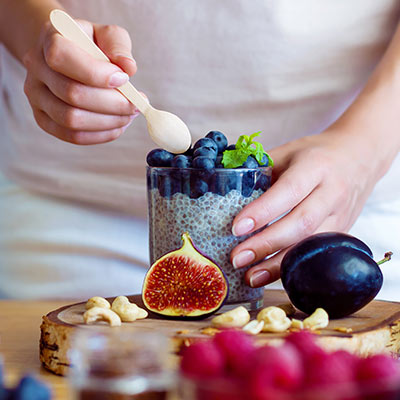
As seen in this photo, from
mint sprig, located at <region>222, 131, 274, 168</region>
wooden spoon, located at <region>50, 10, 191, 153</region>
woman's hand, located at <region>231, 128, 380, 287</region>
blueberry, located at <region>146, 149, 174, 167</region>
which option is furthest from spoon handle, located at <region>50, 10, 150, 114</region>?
woman's hand, located at <region>231, 128, 380, 287</region>

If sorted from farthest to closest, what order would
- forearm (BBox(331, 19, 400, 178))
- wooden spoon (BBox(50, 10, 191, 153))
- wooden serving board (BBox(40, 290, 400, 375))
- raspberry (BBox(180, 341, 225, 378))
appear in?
1. forearm (BBox(331, 19, 400, 178))
2. wooden spoon (BBox(50, 10, 191, 153))
3. wooden serving board (BBox(40, 290, 400, 375))
4. raspberry (BBox(180, 341, 225, 378))

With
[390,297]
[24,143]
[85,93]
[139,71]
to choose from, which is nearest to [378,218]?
[390,297]

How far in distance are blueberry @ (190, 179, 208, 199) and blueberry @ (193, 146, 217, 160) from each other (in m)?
0.05

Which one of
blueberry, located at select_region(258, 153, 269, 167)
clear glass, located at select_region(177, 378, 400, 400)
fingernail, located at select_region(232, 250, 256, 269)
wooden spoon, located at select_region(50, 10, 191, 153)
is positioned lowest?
clear glass, located at select_region(177, 378, 400, 400)

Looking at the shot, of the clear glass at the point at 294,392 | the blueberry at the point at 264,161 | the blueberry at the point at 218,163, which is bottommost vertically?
the clear glass at the point at 294,392

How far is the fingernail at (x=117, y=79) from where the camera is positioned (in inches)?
49.9

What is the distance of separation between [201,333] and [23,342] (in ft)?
1.36

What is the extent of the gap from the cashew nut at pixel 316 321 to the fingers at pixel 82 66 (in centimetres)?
59

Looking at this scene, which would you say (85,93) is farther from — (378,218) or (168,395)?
(378,218)

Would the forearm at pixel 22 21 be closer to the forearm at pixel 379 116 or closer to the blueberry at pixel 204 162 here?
the blueberry at pixel 204 162

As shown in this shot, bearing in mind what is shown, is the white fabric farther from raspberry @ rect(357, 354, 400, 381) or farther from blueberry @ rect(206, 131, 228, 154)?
raspberry @ rect(357, 354, 400, 381)

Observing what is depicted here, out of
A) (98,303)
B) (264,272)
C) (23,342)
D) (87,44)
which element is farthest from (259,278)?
(87,44)

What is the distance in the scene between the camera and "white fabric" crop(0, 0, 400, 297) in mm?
1762

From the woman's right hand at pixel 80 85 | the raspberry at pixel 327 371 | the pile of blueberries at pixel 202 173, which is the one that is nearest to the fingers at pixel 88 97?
the woman's right hand at pixel 80 85
